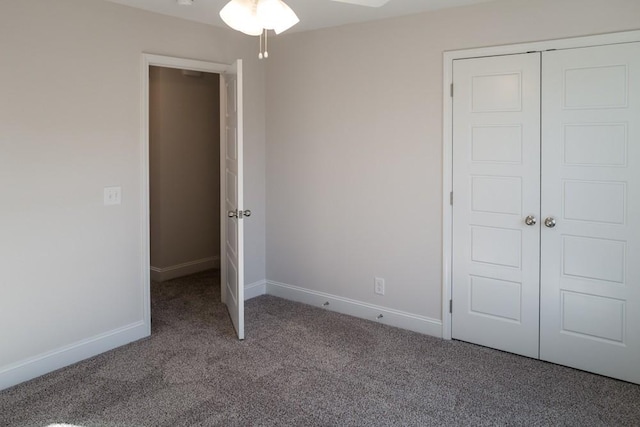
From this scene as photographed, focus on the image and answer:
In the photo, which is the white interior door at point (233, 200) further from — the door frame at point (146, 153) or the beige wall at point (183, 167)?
the beige wall at point (183, 167)

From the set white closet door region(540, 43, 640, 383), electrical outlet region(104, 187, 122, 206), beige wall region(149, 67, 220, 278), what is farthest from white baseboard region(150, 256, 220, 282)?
white closet door region(540, 43, 640, 383)

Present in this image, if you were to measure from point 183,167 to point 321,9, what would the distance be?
261cm

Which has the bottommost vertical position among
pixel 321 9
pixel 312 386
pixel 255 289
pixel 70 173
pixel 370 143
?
pixel 312 386

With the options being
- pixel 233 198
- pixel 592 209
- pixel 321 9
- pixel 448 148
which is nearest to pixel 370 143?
pixel 448 148

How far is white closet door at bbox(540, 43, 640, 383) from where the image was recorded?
113 inches

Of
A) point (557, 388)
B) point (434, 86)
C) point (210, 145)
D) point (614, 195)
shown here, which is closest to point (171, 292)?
point (210, 145)

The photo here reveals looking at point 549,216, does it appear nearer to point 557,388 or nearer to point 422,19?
point 557,388

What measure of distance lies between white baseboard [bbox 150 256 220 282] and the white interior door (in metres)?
1.07

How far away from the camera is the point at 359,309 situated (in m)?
4.12

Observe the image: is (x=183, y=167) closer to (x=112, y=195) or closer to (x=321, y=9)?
(x=112, y=195)

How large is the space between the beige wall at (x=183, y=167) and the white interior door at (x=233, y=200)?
1124mm

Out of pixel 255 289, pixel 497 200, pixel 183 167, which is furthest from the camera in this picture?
pixel 183 167

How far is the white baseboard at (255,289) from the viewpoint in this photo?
459cm

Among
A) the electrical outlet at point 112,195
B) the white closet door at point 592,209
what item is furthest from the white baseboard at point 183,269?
the white closet door at point 592,209
